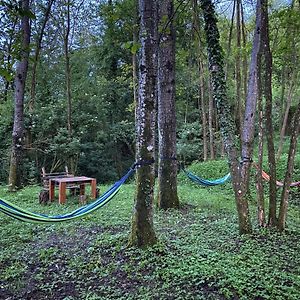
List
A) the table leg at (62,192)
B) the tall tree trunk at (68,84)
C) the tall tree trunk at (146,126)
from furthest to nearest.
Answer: the tall tree trunk at (68,84) < the table leg at (62,192) < the tall tree trunk at (146,126)

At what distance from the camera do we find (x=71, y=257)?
8.54 ft

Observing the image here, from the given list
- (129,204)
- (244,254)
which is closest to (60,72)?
(129,204)

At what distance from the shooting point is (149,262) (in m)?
2.41

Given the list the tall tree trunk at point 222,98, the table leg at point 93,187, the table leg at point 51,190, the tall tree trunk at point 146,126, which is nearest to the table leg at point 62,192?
the table leg at point 51,190

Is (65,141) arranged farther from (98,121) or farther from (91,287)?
(91,287)

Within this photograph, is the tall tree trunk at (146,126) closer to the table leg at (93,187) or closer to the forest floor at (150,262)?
the forest floor at (150,262)

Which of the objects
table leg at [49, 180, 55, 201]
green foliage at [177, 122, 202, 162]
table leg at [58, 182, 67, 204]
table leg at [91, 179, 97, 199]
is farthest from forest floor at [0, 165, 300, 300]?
green foliage at [177, 122, 202, 162]

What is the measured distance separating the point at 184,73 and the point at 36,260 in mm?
8965

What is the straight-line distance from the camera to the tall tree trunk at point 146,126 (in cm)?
259

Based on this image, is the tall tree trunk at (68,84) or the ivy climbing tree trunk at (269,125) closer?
the ivy climbing tree trunk at (269,125)

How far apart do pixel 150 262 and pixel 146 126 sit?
1.09 meters

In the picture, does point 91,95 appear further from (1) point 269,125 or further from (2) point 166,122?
(1) point 269,125

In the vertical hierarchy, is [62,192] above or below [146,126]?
below

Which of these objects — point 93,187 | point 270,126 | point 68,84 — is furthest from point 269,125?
point 68,84
